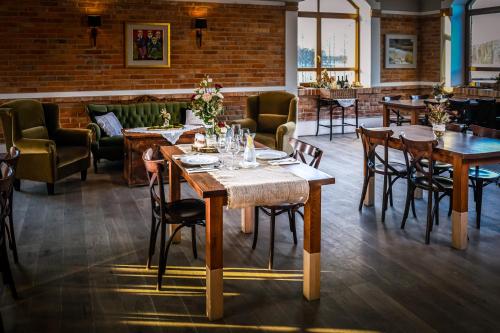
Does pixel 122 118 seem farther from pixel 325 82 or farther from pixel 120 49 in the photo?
pixel 325 82

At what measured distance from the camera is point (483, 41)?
11.1m

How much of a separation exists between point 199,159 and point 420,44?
9.86 metres

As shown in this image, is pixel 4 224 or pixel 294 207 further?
pixel 294 207

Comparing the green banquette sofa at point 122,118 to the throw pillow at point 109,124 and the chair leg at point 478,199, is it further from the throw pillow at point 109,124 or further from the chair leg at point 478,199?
the chair leg at point 478,199

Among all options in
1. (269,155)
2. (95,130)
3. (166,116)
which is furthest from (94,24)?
(269,155)

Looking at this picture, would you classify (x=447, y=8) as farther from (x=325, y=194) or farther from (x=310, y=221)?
(x=310, y=221)

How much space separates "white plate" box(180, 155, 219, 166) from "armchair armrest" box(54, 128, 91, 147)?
142 inches

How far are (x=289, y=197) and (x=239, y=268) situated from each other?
1.04m

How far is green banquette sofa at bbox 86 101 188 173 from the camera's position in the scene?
25.0 ft

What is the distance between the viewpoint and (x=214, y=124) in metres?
4.45

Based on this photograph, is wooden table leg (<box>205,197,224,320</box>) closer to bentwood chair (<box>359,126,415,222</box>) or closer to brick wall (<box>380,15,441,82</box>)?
bentwood chair (<box>359,126,415,222</box>)

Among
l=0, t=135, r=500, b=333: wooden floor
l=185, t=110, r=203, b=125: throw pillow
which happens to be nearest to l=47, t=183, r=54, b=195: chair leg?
l=0, t=135, r=500, b=333: wooden floor

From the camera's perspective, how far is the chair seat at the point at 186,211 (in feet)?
12.1

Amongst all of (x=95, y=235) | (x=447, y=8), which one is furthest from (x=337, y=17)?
(x=95, y=235)
